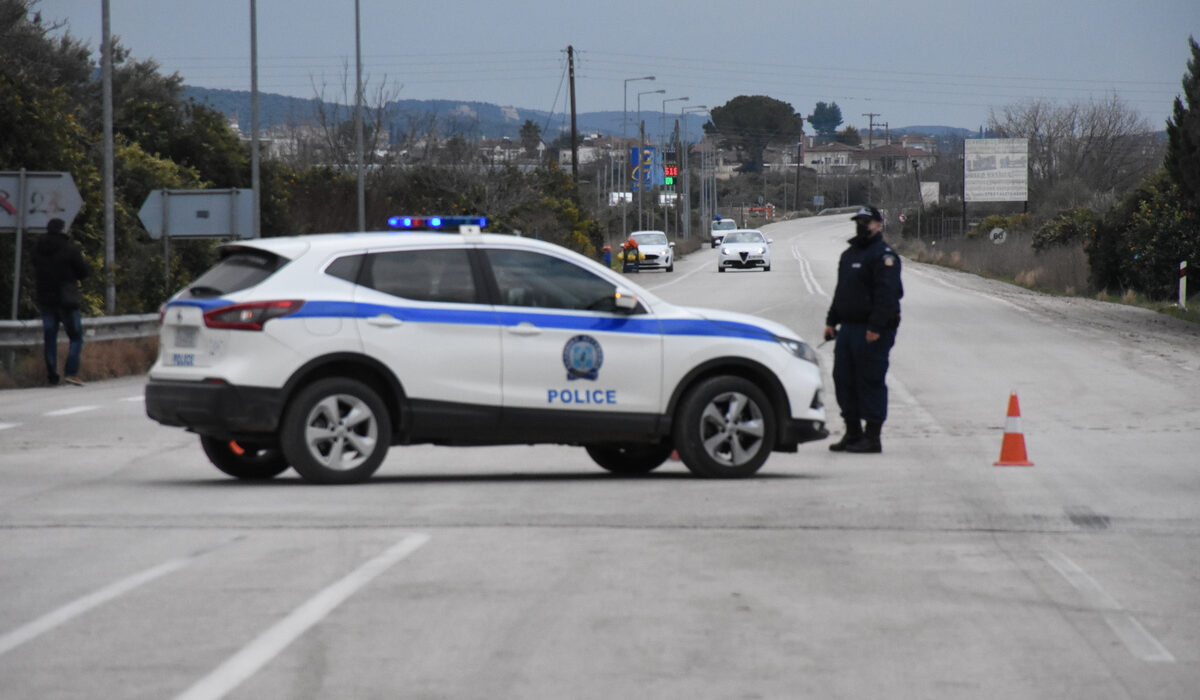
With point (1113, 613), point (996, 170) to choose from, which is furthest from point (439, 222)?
point (996, 170)

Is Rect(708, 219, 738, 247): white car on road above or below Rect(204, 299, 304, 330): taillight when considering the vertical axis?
above

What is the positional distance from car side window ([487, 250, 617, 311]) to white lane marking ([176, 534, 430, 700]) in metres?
3.09

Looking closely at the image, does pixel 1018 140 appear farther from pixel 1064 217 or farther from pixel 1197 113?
pixel 1197 113

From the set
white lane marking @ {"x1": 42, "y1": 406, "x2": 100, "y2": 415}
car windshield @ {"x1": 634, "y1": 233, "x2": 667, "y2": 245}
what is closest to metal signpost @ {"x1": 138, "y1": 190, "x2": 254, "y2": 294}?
white lane marking @ {"x1": 42, "y1": 406, "x2": 100, "y2": 415}

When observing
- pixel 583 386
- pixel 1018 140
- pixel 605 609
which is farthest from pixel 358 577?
pixel 1018 140

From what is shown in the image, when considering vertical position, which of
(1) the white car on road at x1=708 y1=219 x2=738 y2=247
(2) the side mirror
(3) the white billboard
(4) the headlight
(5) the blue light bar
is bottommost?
(4) the headlight

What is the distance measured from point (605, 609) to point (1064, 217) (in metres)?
53.5

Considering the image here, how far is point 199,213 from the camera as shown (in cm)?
2628

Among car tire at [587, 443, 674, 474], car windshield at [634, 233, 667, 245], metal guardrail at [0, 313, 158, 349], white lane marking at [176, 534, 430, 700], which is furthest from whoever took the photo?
car windshield at [634, 233, 667, 245]

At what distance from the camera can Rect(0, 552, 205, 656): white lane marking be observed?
6301mm

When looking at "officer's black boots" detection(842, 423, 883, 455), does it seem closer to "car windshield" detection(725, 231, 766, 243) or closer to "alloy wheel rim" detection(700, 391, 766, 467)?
"alloy wheel rim" detection(700, 391, 766, 467)

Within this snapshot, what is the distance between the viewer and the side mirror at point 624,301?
36.2 ft

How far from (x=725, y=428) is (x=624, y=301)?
1089 mm

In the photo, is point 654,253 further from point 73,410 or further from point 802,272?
point 73,410
